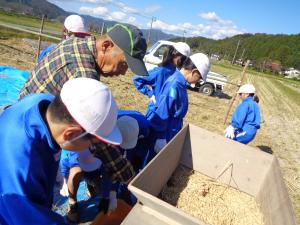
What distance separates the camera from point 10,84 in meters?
6.74

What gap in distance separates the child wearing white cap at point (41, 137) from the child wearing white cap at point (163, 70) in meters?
2.69

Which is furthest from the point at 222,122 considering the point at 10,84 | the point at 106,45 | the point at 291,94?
the point at 291,94

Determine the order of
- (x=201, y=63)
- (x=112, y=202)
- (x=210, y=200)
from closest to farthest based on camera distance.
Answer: (x=112, y=202), (x=210, y=200), (x=201, y=63)

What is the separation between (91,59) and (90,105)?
83cm

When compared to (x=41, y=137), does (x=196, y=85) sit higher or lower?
lower

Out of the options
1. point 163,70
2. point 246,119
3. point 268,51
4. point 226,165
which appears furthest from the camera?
point 268,51

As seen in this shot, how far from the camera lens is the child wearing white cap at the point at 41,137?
140 cm

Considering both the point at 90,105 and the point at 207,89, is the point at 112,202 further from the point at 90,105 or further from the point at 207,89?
the point at 207,89

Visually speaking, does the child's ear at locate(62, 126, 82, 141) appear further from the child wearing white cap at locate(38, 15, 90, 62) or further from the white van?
the white van

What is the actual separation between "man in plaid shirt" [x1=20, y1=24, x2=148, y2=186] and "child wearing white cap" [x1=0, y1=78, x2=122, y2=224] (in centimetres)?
61

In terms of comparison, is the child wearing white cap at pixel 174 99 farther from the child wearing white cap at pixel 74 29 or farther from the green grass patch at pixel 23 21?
the green grass patch at pixel 23 21

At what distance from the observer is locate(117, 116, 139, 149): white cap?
2820mm

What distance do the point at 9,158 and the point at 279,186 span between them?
89.4 inches

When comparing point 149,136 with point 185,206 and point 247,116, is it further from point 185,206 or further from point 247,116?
point 247,116
